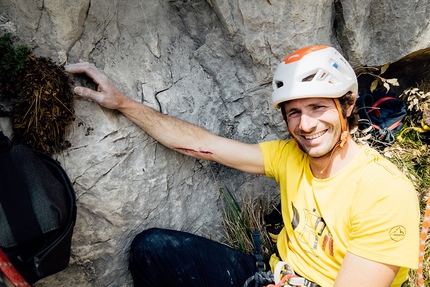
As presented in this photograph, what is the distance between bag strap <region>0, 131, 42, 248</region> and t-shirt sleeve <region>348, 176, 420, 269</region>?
1.70 m

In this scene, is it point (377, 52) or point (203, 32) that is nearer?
point (203, 32)

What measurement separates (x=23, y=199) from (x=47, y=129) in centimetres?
58

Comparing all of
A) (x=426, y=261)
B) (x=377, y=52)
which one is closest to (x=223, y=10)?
(x=377, y=52)

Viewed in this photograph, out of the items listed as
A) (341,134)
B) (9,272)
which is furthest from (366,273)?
(9,272)

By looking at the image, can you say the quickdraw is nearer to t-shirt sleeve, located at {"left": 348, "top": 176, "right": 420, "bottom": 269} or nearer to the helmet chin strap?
t-shirt sleeve, located at {"left": 348, "top": 176, "right": 420, "bottom": 269}

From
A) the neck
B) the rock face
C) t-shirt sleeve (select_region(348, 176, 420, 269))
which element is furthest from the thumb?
t-shirt sleeve (select_region(348, 176, 420, 269))

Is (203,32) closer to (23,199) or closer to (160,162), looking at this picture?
(160,162)

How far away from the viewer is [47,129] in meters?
2.33

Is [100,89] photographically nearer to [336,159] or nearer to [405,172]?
[336,159]

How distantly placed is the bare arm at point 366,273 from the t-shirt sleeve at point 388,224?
4 centimetres

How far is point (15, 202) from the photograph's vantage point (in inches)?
73.5

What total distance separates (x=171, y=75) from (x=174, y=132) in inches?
19.9

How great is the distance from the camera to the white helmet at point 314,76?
8.00ft

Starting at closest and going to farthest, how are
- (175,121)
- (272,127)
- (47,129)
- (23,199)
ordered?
(23,199) → (47,129) → (175,121) → (272,127)
